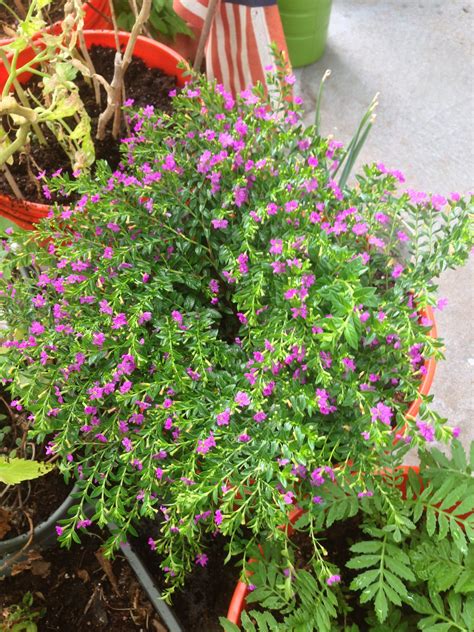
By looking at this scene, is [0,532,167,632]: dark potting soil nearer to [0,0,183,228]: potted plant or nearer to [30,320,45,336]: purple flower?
[30,320,45,336]: purple flower

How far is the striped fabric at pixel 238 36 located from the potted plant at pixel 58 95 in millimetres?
115

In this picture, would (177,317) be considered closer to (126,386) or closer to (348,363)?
(126,386)

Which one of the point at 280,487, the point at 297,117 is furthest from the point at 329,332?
the point at 297,117

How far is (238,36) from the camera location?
1502 millimetres

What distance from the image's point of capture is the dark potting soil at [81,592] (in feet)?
3.72

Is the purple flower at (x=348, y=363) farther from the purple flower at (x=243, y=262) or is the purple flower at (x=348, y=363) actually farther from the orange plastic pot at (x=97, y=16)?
the orange plastic pot at (x=97, y=16)

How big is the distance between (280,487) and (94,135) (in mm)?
939

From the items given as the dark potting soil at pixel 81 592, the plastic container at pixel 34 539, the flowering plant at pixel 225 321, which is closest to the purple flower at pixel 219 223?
the flowering plant at pixel 225 321

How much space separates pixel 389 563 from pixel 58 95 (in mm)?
883

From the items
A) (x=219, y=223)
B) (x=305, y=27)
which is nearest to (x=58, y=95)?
(x=219, y=223)

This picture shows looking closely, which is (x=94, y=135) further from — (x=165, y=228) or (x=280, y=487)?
(x=280, y=487)

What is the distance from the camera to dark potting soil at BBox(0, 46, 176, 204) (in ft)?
4.52

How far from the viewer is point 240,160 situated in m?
0.95

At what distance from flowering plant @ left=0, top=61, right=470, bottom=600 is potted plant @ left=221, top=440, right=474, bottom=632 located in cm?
5
